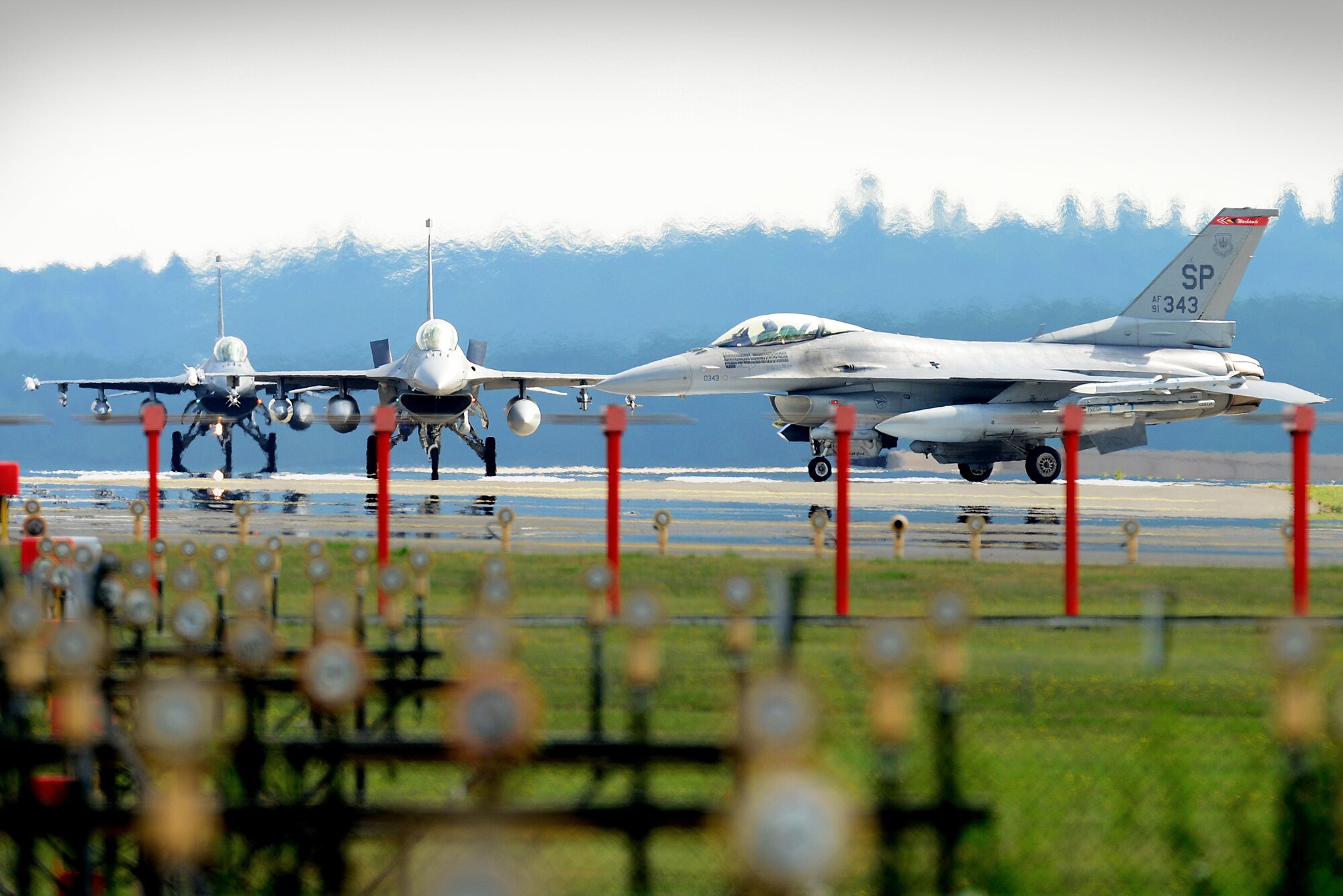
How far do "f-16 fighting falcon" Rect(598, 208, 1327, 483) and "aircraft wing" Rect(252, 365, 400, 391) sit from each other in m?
6.35

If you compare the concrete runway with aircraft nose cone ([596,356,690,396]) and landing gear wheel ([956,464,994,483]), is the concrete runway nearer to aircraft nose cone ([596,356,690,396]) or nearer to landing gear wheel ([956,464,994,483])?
landing gear wheel ([956,464,994,483])

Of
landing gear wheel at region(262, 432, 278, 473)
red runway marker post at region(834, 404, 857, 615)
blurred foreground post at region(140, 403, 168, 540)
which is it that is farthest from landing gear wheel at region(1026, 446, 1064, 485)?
landing gear wheel at region(262, 432, 278, 473)

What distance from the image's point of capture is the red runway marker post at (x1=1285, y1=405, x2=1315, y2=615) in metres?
10.3

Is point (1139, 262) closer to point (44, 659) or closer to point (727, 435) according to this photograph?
point (727, 435)

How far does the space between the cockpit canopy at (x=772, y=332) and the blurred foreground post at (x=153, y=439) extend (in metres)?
15.4

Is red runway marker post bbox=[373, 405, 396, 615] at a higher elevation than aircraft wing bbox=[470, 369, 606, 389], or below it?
below

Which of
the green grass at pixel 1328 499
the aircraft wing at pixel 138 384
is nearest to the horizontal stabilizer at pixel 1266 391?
the green grass at pixel 1328 499

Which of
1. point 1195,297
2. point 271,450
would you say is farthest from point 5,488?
point 271,450

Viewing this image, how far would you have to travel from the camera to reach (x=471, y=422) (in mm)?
36844

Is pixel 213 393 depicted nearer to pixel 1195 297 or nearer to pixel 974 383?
pixel 974 383

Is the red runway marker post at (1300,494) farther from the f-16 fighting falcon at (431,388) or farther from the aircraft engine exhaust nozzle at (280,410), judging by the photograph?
the aircraft engine exhaust nozzle at (280,410)

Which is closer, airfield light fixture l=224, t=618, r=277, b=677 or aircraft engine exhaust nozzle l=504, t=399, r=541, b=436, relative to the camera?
airfield light fixture l=224, t=618, r=277, b=677

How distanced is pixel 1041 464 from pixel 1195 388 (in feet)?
11.1

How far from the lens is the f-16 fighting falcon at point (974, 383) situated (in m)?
28.5
